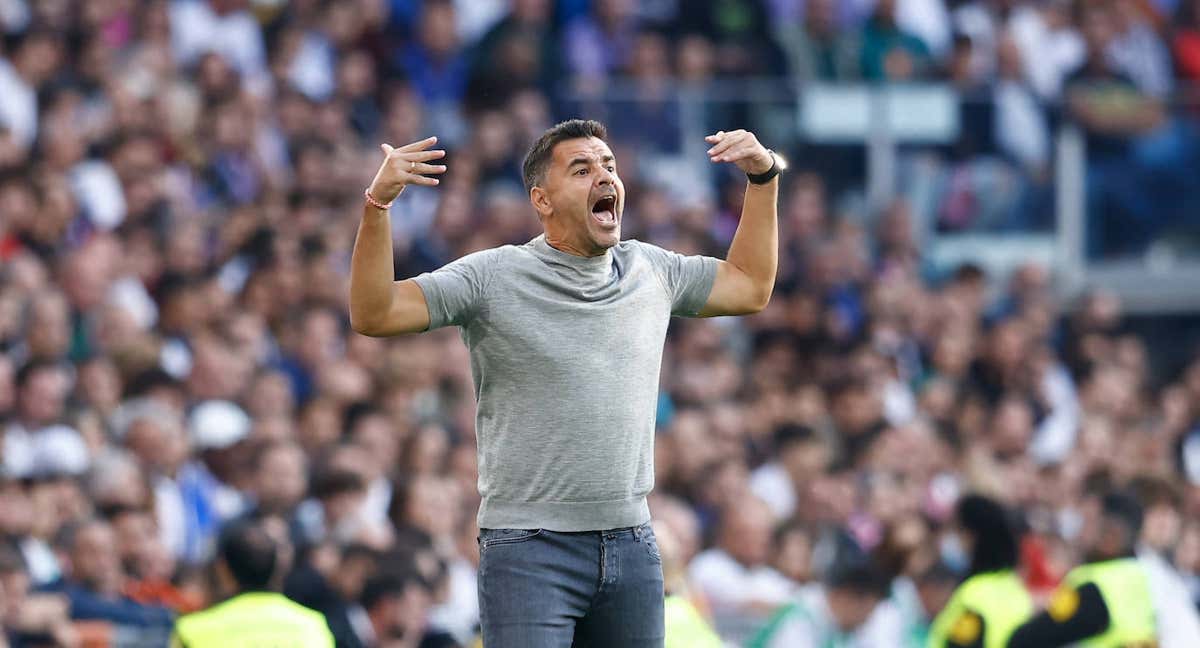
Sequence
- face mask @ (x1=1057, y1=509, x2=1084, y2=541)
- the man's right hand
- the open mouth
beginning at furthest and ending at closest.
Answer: face mask @ (x1=1057, y1=509, x2=1084, y2=541) → the open mouth → the man's right hand

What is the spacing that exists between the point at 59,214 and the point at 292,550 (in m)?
2.88

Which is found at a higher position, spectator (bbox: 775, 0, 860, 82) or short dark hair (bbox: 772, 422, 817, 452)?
spectator (bbox: 775, 0, 860, 82)

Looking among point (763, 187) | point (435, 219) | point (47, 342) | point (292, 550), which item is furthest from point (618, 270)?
point (435, 219)

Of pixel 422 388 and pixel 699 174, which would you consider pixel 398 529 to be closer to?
pixel 422 388

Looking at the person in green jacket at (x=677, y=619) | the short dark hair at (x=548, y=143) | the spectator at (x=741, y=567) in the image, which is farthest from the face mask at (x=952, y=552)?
the short dark hair at (x=548, y=143)

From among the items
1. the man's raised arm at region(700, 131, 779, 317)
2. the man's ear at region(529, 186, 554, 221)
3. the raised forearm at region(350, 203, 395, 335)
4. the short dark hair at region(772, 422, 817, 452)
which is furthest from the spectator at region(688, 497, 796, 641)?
the raised forearm at region(350, 203, 395, 335)

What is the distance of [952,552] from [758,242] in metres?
5.68

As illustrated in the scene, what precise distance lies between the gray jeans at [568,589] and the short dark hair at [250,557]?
1656 mm

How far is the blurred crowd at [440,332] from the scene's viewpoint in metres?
9.64

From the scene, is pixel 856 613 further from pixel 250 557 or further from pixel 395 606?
pixel 250 557

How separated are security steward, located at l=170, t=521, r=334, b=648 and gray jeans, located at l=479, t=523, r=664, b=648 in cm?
155

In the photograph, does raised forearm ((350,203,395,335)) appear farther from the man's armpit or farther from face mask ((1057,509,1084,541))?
face mask ((1057,509,1084,541))

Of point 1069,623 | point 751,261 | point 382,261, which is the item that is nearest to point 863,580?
point 1069,623

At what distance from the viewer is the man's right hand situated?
5.28 m
